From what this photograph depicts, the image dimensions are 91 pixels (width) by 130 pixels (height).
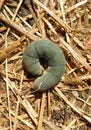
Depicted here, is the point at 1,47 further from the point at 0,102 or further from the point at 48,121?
the point at 48,121

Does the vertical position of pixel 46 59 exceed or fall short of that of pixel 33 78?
it exceeds it

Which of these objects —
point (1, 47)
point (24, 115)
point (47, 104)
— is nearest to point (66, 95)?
point (47, 104)

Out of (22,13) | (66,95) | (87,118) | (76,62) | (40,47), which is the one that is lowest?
(87,118)

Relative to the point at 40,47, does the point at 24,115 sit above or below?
below

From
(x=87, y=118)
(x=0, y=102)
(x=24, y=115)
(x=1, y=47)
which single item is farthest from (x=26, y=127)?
(x=1, y=47)
